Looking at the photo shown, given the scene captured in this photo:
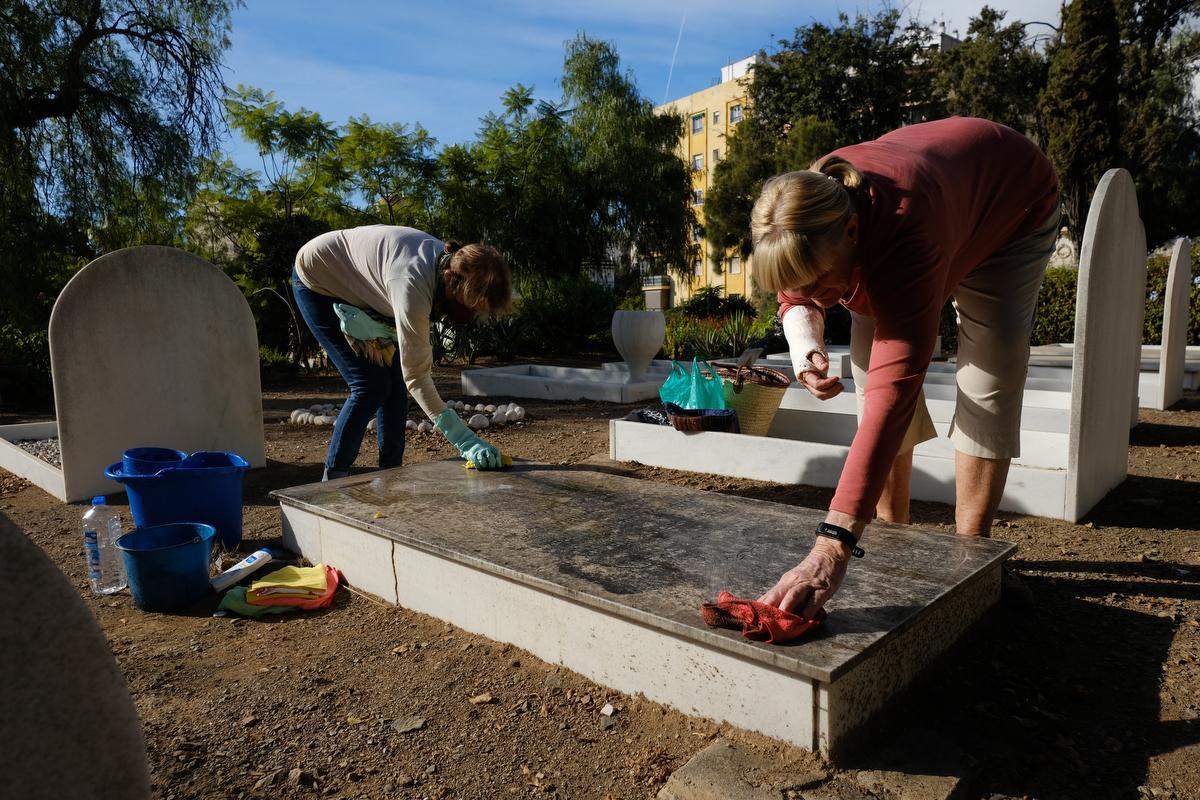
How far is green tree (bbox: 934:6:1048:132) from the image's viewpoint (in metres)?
25.4

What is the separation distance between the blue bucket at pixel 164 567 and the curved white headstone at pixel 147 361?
1801 millimetres

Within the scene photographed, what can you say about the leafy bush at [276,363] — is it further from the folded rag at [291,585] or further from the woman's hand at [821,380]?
the woman's hand at [821,380]

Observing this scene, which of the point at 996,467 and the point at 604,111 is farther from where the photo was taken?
the point at 604,111

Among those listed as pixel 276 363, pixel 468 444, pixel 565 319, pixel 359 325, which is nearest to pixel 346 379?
pixel 359 325

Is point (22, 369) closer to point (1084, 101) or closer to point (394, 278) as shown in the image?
point (394, 278)

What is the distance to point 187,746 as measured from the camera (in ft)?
6.48

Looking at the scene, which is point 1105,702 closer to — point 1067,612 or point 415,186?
point 1067,612

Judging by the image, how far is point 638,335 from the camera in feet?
27.7

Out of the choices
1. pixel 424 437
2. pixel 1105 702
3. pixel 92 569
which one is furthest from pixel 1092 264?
pixel 424 437

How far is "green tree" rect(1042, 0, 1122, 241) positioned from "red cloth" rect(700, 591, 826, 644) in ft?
72.7

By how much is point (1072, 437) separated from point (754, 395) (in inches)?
72.4

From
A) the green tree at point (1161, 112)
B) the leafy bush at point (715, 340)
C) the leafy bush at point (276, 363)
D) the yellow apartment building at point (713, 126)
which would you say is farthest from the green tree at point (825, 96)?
the leafy bush at point (276, 363)

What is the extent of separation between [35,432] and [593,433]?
14.8ft

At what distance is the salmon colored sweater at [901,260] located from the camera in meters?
1.78
